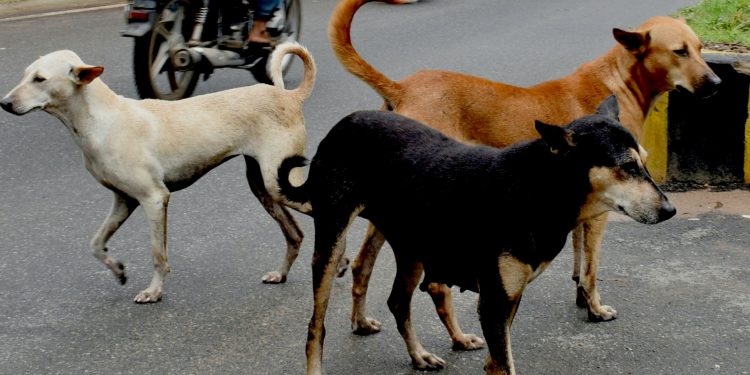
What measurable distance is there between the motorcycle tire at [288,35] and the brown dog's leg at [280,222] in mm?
3493

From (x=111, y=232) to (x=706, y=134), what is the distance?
381 cm

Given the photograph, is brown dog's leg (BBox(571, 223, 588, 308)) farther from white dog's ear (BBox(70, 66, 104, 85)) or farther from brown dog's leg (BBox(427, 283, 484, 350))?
white dog's ear (BBox(70, 66, 104, 85))

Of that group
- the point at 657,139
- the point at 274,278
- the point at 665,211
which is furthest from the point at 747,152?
the point at 665,211

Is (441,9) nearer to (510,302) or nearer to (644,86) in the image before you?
(644,86)

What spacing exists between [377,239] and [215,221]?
6.18 ft

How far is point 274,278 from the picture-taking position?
18.0 ft

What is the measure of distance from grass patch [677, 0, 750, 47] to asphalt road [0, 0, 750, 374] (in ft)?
5.87

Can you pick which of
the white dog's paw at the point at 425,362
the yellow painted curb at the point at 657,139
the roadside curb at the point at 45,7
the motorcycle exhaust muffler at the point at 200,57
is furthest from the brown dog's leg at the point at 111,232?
the roadside curb at the point at 45,7

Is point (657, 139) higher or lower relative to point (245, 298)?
higher

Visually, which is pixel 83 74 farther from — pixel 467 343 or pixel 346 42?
pixel 467 343

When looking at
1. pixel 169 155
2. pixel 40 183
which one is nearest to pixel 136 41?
pixel 40 183

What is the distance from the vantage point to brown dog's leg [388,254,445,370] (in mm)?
4480

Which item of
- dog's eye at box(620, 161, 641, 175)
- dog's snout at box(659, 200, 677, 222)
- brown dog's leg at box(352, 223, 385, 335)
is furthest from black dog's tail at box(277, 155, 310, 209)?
dog's snout at box(659, 200, 677, 222)

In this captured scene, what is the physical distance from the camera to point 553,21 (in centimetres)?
1323
